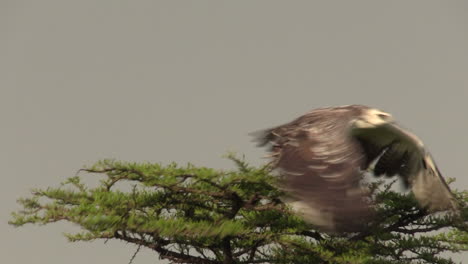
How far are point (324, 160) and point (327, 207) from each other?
0.29 meters

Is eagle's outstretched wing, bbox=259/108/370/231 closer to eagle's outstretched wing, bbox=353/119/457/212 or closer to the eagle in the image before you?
the eagle

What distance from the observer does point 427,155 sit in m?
3.82

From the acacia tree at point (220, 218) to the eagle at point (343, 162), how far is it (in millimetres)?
169

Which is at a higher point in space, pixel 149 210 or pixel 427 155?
pixel 427 155

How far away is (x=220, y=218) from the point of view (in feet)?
11.3

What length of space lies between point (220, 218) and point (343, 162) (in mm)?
884

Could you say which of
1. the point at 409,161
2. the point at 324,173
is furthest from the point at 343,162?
the point at 409,161

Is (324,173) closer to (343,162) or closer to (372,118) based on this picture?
(343,162)

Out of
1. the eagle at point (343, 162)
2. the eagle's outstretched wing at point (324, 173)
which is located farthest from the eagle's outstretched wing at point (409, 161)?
the eagle's outstretched wing at point (324, 173)

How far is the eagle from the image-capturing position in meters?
2.74

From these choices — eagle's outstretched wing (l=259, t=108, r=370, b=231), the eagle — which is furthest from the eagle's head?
eagle's outstretched wing (l=259, t=108, r=370, b=231)

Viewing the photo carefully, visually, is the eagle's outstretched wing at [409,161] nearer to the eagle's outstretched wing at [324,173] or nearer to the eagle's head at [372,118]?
the eagle's head at [372,118]

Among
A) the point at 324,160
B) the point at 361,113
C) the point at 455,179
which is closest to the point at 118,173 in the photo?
the point at 324,160

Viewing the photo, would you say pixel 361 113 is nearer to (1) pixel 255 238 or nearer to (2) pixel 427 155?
(2) pixel 427 155
